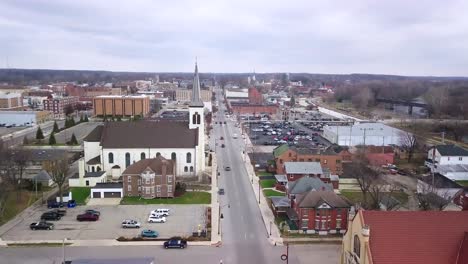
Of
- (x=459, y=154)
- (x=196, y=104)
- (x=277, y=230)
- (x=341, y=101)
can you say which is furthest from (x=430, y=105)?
(x=277, y=230)

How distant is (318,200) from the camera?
1427 inches

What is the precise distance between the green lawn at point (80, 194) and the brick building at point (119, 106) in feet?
247

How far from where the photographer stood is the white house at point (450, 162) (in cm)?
5491

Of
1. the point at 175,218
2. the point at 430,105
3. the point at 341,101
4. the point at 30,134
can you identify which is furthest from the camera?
the point at 341,101

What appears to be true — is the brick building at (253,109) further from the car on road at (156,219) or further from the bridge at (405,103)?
the car on road at (156,219)

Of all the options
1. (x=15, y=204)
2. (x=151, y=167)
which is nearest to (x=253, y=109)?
(x=151, y=167)

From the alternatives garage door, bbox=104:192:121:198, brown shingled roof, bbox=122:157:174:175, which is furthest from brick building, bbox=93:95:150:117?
garage door, bbox=104:192:121:198

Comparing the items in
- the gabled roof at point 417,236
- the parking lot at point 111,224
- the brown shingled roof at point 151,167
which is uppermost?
the gabled roof at point 417,236

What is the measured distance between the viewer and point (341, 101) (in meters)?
179

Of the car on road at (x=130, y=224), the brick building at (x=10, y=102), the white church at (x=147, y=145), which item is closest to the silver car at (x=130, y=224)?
the car on road at (x=130, y=224)

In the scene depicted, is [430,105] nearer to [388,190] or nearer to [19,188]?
[388,190]

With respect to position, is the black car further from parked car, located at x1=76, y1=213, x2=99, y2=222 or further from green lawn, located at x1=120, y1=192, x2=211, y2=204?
green lawn, located at x1=120, y1=192, x2=211, y2=204

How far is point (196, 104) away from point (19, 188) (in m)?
22.6

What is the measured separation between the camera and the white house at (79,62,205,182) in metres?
52.2
